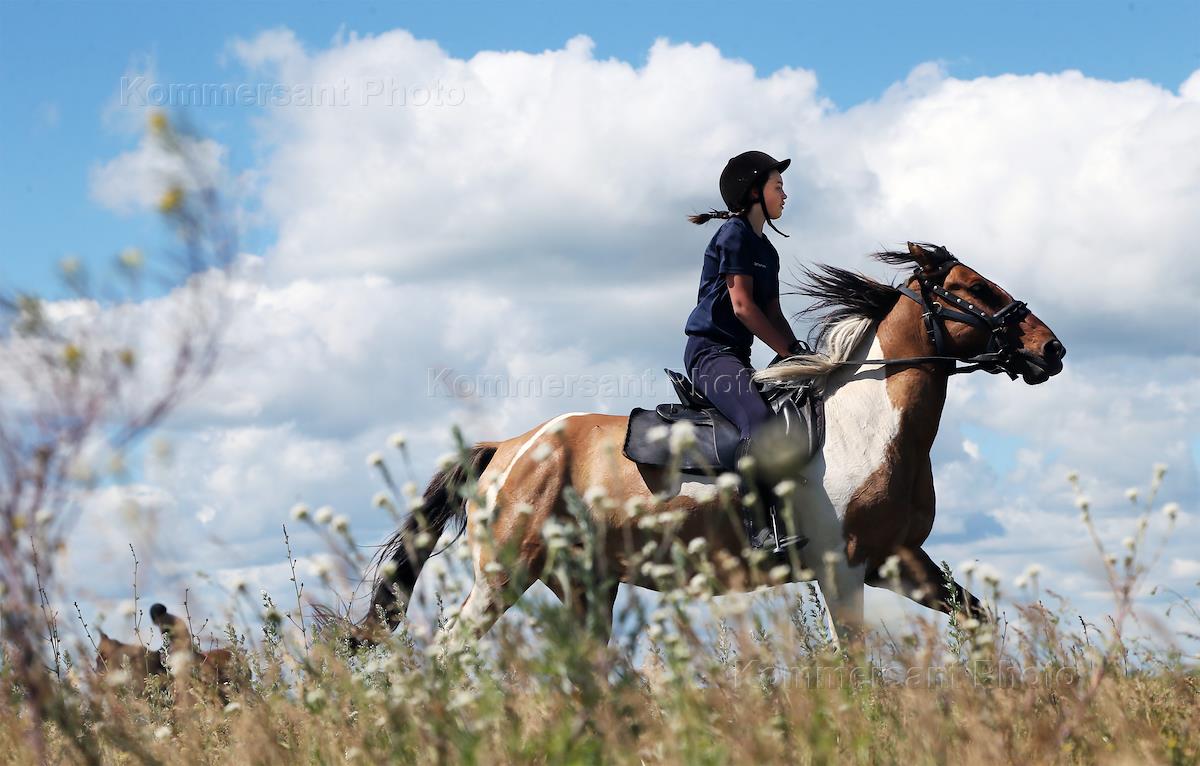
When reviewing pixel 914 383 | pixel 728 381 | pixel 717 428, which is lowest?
pixel 717 428

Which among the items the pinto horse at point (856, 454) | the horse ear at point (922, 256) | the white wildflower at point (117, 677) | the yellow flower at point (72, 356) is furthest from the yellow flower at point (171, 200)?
the horse ear at point (922, 256)

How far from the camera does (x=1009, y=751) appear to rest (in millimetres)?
4176

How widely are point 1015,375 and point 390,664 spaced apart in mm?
5115

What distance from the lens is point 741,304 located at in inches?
287

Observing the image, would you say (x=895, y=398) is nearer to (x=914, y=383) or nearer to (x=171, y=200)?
(x=914, y=383)

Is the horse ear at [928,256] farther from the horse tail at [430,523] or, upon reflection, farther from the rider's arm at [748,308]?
the horse tail at [430,523]

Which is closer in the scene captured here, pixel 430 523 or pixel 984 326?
pixel 984 326

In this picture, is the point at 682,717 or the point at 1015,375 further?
the point at 1015,375

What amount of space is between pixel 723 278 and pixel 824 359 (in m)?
0.87

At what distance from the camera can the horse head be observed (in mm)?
7371

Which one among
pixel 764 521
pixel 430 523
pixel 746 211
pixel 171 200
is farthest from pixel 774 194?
pixel 171 200

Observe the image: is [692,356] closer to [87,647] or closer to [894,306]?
[894,306]

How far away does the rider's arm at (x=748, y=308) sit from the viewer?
23.9ft

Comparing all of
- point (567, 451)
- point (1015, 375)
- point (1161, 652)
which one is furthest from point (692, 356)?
point (1161, 652)
